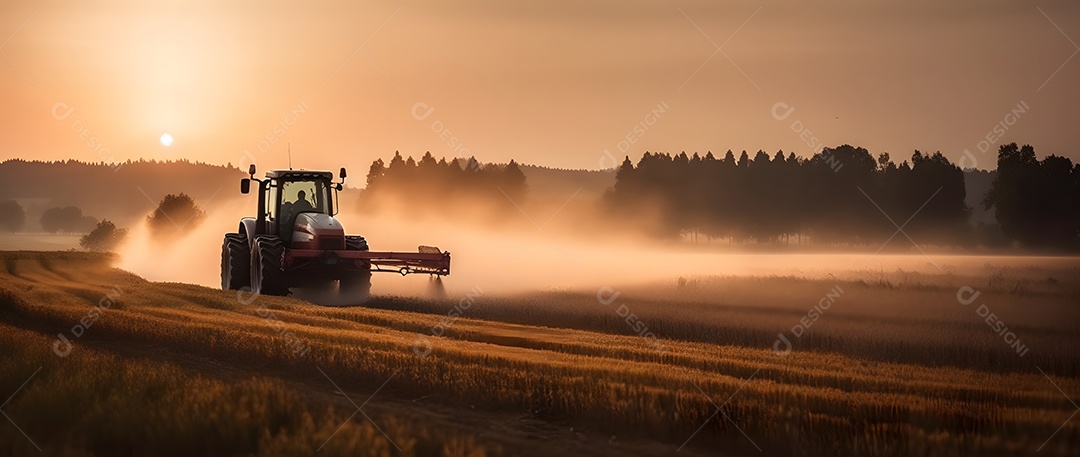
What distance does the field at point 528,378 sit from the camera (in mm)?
11195

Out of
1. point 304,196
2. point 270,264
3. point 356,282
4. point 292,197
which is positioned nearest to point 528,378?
point 270,264

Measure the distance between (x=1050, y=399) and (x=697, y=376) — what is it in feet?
17.7

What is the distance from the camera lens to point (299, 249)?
27531 mm

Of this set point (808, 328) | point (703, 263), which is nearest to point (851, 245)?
point (703, 263)

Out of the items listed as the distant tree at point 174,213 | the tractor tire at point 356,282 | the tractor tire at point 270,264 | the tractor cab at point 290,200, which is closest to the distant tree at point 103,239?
the distant tree at point 174,213

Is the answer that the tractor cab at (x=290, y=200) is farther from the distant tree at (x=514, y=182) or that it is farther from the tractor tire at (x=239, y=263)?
the distant tree at (x=514, y=182)

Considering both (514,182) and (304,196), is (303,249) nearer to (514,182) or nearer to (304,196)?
(304,196)

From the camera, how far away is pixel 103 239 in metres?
129

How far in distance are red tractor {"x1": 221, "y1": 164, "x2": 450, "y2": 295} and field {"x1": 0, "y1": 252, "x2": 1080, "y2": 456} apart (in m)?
1.02

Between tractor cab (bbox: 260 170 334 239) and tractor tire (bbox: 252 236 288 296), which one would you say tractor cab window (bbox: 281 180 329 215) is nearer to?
tractor cab (bbox: 260 170 334 239)

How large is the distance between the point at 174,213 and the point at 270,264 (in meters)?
94.6

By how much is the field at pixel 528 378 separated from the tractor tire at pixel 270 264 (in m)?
0.60

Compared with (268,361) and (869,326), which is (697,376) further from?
(869,326)

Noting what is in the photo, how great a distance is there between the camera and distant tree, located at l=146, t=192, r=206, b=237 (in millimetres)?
112312
